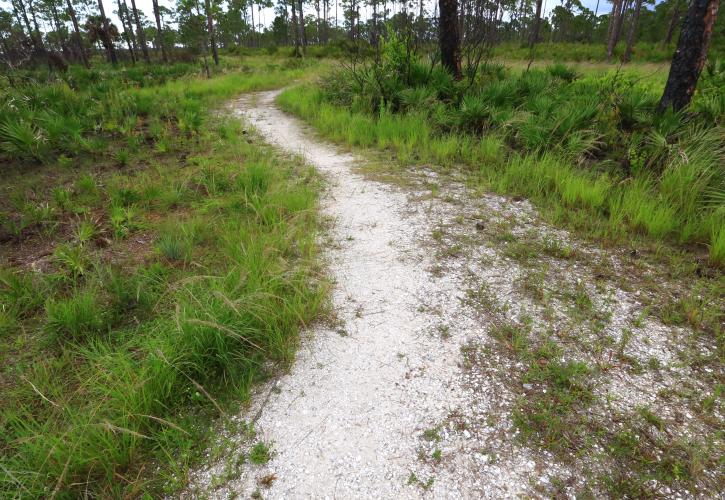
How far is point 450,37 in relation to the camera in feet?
28.6

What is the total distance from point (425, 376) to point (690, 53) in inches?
244

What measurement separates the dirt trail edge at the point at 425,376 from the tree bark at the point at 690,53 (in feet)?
11.2

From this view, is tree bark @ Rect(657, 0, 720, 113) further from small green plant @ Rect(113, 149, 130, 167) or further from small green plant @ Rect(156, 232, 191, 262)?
small green plant @ Rect(113, 149, 130, 167)

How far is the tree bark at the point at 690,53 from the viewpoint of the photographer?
496 centimetres

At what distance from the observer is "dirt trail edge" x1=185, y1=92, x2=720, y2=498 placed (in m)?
1.92

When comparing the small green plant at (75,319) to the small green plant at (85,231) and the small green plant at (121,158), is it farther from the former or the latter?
the small green plant at (121,158)

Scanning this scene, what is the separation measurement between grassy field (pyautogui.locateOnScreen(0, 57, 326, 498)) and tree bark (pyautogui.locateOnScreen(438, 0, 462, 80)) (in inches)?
203

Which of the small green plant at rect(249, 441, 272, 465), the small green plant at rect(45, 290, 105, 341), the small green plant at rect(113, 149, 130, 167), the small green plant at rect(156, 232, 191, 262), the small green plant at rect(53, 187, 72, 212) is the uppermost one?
the small green plant at rect(113, 149, 130, 167)

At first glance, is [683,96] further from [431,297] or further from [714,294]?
[431,297]

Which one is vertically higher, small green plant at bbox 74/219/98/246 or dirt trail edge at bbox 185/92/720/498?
small green plant at bbox 74/219/98/246

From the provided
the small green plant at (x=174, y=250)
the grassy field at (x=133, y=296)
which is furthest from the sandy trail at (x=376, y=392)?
the small green plant at (x=174, y=250)

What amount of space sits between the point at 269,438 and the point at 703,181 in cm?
533

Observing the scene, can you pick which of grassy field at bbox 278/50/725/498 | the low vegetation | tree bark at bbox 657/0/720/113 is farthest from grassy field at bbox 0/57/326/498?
tree bark at bbox 657/0/720/113

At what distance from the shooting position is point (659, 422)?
83.7 inches
